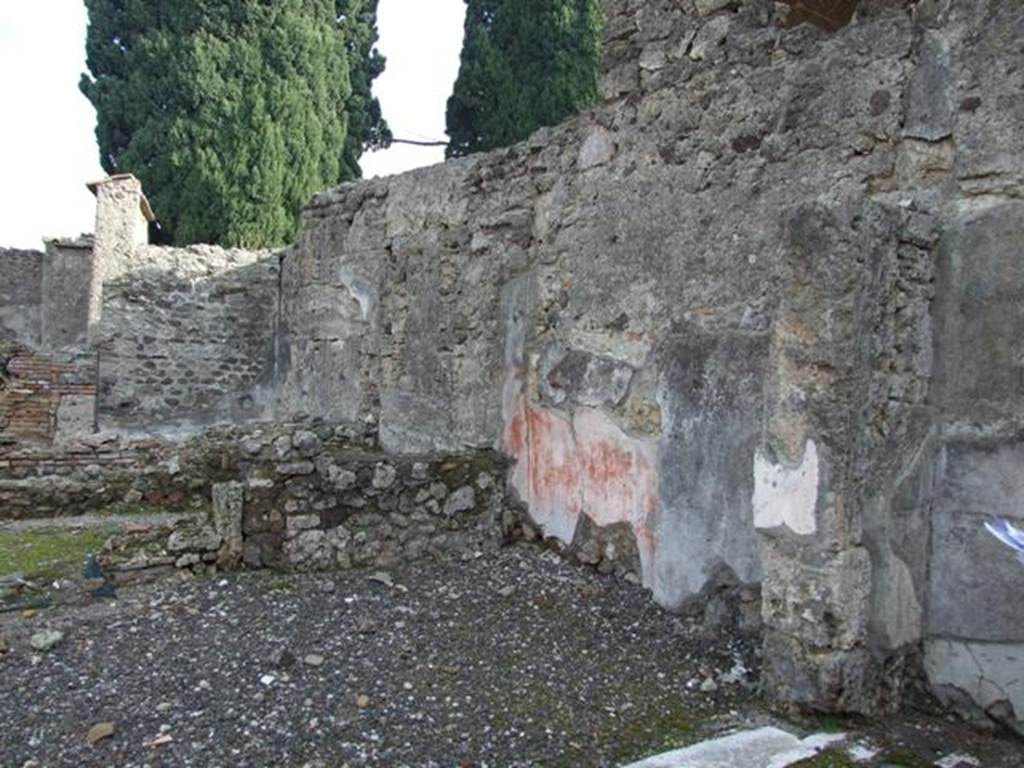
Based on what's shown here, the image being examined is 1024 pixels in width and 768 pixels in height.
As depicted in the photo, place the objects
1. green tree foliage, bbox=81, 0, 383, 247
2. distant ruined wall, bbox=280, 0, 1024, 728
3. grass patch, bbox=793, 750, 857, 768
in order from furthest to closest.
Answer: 1. green tree foliage, bbox=81, 0, 383, 247
2. distant ruined wall, bbox=280, 0, 1024, 728
3. grass patch, bbox=793, 750, 857, 768

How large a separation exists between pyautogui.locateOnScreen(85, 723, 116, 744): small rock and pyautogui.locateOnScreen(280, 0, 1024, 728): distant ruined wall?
7.04 ft

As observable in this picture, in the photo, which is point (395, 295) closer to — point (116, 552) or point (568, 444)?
point (568, 444)

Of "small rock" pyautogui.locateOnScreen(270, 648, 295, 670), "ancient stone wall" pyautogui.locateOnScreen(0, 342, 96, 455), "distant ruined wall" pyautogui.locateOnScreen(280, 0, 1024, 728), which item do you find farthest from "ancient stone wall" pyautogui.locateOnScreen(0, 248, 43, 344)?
"small rock" pyautogui.locateOnScreen(270, 648, 295, 670)

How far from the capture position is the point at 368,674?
10.7 feet

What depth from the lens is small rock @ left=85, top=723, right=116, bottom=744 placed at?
275 centimetres

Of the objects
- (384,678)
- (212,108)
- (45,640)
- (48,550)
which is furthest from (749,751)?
(212,108)

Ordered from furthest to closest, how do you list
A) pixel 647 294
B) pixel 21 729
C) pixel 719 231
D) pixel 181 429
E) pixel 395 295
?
pixel 181 429 → pixel 395 295 → pixel 647 294 → pixel 719 231 → pixel 21 729

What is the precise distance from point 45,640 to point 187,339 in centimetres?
770

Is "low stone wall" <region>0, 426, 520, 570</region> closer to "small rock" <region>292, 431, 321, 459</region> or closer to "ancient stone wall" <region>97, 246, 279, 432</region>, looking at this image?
"small rock" <region>292, 431, 321, 459</region>

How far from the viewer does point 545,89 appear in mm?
16578

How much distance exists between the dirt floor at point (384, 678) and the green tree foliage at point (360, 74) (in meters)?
13.9

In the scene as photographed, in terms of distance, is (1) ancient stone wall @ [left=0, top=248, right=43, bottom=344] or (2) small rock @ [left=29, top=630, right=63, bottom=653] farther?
(1) ancient stone wall @ [left=0, top=248, right=43, bottom=344]

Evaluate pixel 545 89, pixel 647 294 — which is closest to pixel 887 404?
pixel 647 294

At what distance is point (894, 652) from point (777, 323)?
1148 millimetres
